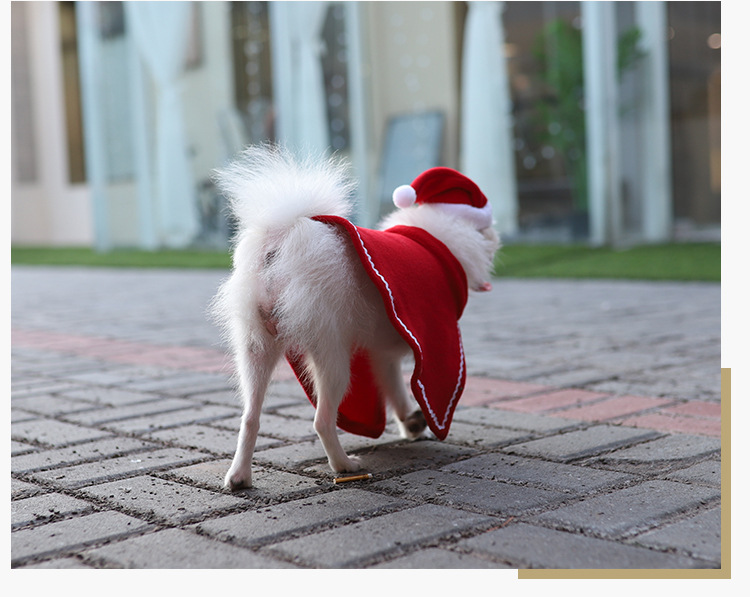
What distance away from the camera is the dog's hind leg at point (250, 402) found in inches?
92.1

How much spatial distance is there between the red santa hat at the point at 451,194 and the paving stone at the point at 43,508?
1.29 m

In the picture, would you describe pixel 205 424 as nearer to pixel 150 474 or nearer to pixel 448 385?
pixel 150 474

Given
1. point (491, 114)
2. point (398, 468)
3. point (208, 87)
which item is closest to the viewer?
Result: point (398, 468)

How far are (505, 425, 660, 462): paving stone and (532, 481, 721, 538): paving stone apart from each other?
355 mm

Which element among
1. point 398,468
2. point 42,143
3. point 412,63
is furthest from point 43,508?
point 42,143

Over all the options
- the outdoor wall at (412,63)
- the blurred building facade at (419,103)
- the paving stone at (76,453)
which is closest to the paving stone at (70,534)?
the paving stone at (76,453)

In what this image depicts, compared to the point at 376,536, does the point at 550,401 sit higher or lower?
lower

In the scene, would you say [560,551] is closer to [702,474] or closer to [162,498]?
[702,474]

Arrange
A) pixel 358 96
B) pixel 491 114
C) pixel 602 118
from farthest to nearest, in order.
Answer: pixel 358 96, pixel 491 114, pixel 602 118

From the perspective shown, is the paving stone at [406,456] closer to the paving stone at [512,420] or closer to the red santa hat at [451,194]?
the paving stone at [512,420]

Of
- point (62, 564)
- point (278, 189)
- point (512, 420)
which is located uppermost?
point (278, 189)

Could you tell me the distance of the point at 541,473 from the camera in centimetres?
243

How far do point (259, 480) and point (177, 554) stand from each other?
23.4 inches

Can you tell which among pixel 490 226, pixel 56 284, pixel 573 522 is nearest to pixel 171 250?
pixel 56 284
